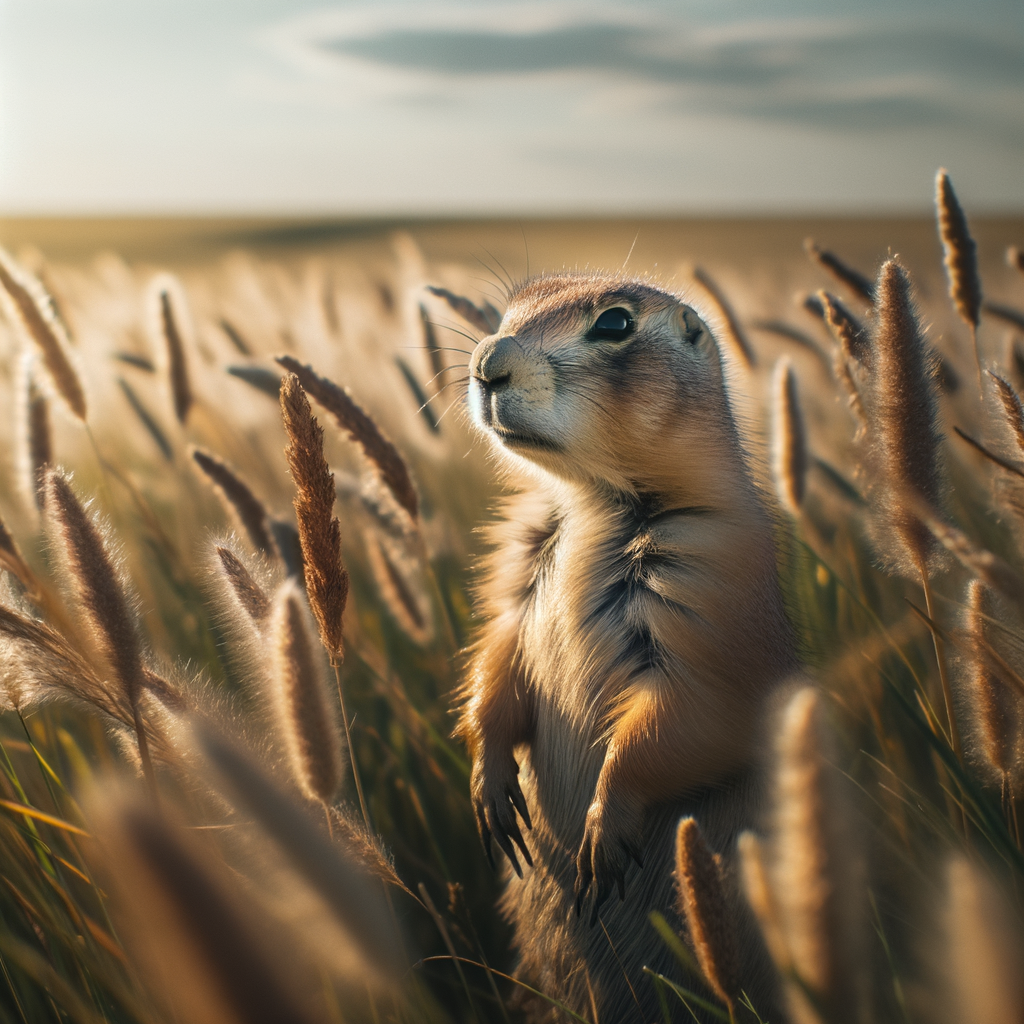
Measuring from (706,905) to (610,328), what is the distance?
5.19 feet

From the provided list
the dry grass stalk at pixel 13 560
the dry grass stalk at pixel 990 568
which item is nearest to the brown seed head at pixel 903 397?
the dry grass stalk at pixel 990 568

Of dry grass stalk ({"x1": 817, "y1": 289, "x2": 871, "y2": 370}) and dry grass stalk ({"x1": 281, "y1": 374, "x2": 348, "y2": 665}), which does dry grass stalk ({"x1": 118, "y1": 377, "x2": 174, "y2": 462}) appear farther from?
dry grass stalk ({"x1": 817, "y1": 289, "x2": 871, "y2": 370})

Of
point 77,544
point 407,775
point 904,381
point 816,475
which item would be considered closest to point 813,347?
point 816,475

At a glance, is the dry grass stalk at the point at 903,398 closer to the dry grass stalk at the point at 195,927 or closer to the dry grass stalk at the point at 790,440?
the dry grass stalk at the point at 790,440

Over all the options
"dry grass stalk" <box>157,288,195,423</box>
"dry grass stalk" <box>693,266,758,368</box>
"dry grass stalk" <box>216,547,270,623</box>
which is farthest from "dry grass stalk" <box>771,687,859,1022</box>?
"dry grass stalk" <box>157,288,195,423</box>

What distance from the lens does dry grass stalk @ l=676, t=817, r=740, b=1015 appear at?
89cm

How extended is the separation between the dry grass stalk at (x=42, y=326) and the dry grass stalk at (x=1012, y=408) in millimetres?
2292

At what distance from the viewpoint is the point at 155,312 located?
10.3 feet

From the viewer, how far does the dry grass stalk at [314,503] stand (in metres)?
1.19

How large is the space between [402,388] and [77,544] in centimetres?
262

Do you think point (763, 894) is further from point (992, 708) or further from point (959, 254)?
point (959, 254)

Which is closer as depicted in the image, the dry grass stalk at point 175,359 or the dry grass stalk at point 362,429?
the dry grass stalk at point 362,429

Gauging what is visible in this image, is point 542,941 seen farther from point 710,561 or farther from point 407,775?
point 710,561

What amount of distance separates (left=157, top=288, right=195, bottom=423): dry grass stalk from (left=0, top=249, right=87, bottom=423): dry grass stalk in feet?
2.11
